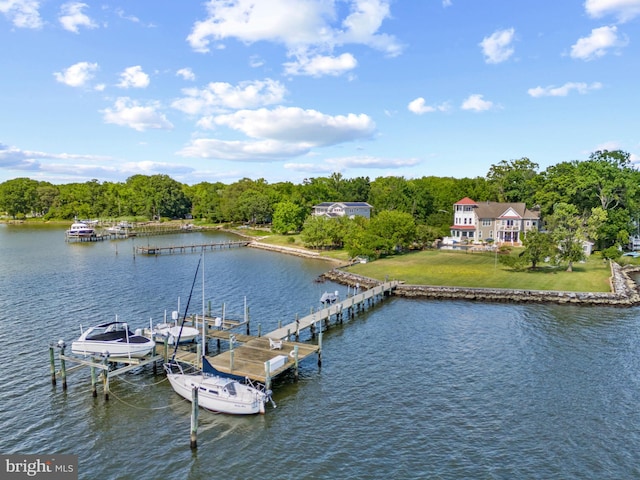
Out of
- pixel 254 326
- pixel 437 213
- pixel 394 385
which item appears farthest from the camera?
pixel 437 213

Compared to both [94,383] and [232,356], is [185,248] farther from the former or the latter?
[232,356]

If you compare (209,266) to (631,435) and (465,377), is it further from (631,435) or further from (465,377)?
(631,435)

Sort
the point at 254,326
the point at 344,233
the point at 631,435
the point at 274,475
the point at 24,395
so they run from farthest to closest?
the point at 344,233
the point at 254,326
the point at 24,395
the point at 631,435
the point at 274,475

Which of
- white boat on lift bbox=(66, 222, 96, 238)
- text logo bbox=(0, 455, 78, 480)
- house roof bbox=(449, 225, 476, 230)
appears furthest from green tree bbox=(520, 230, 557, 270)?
white boat on lift bbox=(66, 222, 96, 238)

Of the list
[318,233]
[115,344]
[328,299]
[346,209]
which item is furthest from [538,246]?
[346,209]

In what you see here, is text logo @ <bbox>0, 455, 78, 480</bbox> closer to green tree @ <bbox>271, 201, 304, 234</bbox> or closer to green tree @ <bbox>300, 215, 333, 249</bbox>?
green tree @ <bbox>300, 215, 333, 249</bbox>

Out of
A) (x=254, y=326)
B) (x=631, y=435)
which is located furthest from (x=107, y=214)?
(x=631, y=435)
